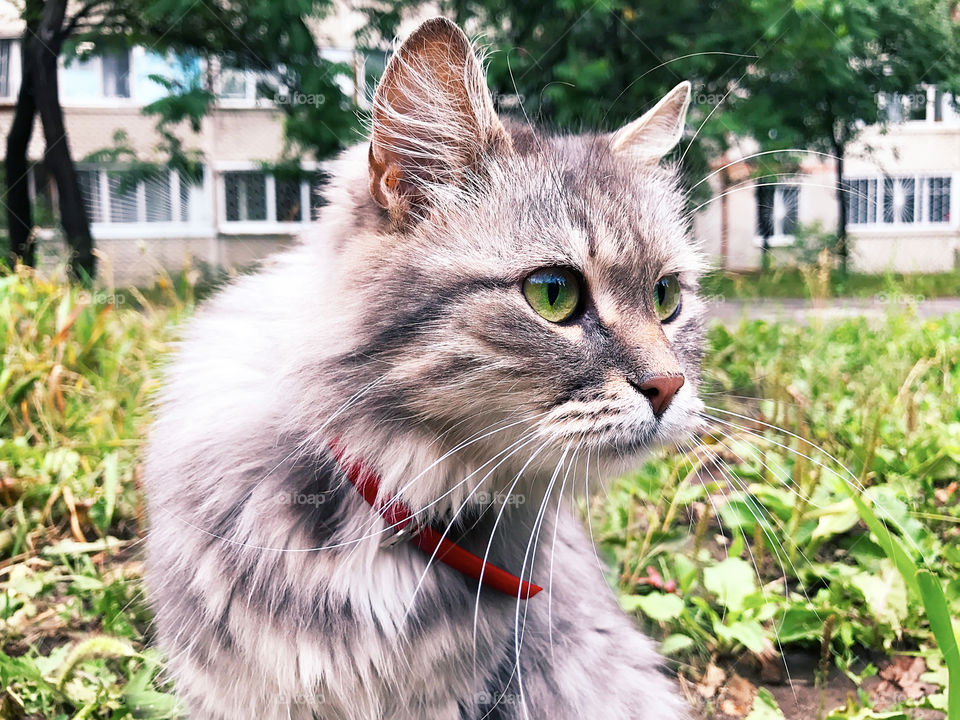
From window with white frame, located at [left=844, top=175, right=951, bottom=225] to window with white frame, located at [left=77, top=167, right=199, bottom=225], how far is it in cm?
543

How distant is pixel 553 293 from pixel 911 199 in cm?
578

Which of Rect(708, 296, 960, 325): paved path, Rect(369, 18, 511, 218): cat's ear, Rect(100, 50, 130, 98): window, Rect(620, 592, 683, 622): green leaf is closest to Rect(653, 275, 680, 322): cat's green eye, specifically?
Rect(369, 18, 511, 218): cat's ear

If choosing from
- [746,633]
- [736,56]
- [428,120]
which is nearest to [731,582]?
[746,633]

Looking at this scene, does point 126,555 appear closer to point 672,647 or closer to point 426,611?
point 426,611

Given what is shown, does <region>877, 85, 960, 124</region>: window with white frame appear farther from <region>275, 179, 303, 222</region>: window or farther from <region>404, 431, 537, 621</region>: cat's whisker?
<region>404, 431, 537, 621</region>: cat's whisker

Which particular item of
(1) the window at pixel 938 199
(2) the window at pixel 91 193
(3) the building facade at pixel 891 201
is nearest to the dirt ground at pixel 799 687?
(3) the building facade at pixel 891 201

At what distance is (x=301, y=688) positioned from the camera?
1356 mm

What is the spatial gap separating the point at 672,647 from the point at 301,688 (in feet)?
3.64

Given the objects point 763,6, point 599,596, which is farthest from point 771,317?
point 599,596

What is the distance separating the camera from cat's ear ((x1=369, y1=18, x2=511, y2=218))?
4.41 ft

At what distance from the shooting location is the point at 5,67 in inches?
181

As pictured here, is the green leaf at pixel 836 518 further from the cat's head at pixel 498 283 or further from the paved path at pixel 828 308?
the paved path at pixel 828 308

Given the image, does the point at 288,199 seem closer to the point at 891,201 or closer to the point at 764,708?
the point at 764,708

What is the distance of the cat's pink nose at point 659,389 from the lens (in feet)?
4.18
